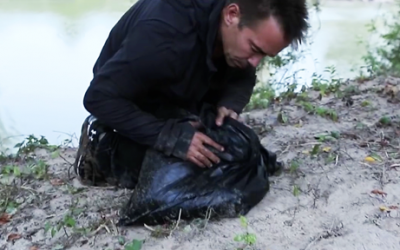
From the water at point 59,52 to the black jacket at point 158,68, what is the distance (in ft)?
9.44

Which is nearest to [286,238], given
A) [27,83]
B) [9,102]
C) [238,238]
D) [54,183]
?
[238,238]

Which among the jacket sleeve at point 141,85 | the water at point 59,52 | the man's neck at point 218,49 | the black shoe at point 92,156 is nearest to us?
the jacket sleeve at point 141,85

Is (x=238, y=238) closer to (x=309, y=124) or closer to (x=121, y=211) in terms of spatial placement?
(x=121, y=211)

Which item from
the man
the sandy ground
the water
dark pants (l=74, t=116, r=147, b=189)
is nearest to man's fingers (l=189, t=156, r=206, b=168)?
the man

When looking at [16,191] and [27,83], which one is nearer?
[16,191]

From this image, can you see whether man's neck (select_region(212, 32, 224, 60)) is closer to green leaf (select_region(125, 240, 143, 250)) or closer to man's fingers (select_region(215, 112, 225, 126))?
man's fingers (select_region(215, 112, 225, 126))

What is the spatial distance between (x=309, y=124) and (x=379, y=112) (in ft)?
1.82

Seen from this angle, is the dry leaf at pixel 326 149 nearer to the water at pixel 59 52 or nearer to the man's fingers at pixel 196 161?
the man's fingers at pixel 196 161

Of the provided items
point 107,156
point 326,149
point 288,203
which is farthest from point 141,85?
point 326,149

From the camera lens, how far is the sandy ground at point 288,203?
230cm

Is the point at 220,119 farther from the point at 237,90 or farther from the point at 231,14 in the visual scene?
the point at 231,14

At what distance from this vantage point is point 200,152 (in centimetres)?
248

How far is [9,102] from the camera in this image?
6676 mm

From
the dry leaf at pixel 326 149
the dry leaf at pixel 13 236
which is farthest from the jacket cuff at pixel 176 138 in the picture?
the dry leaf at pixel 326 149
